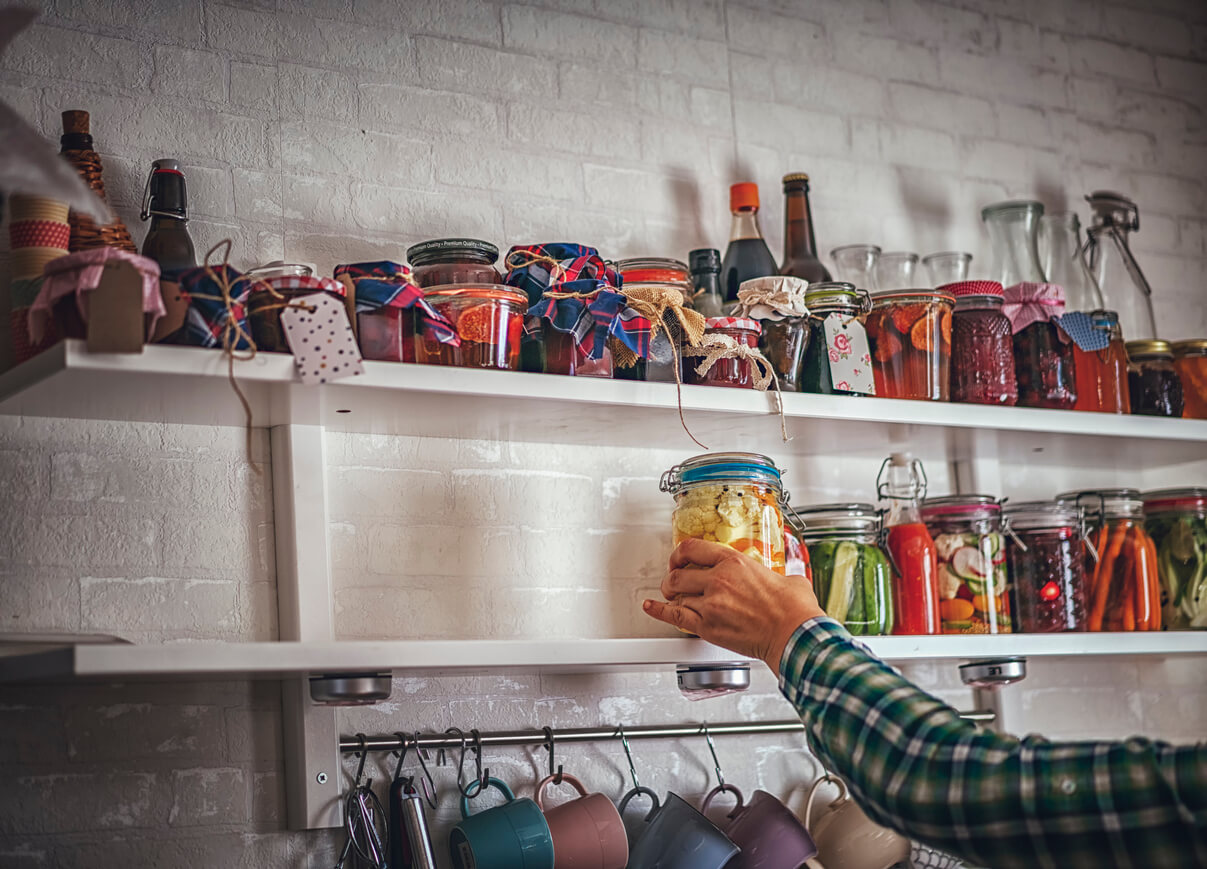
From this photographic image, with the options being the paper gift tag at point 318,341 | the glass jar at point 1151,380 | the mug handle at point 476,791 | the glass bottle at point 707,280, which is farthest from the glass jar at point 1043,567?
the paper gift tag at point 318,341

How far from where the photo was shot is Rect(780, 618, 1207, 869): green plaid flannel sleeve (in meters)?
1.04

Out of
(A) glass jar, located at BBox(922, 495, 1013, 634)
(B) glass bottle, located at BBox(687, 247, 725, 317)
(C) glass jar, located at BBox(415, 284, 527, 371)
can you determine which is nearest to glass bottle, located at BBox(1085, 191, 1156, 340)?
(A) glass jar, located at BBox(922, 495, 1013, 634)

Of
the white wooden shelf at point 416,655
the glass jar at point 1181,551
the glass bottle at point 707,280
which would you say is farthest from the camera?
the glass jar at point 1181,551

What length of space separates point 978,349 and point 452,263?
751 millimetres

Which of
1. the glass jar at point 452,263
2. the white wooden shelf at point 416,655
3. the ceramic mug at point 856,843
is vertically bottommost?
the ceramic mug at point 856,843

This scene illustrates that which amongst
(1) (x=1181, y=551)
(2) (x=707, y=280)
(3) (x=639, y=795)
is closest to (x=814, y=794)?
(3) (x=639, y=795)

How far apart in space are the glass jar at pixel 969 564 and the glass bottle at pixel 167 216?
3.41 ft

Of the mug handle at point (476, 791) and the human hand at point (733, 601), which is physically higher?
the human hand at point (733, 601)

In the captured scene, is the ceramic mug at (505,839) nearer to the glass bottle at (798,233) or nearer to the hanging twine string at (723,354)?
A: the hanging twine string at (723,354)

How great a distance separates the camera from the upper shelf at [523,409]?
4.40 ft

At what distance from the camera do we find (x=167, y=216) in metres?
1.50

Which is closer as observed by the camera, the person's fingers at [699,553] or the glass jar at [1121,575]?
the person's fingers at [699,553]

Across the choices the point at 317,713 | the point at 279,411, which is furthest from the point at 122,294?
the point at 317,713

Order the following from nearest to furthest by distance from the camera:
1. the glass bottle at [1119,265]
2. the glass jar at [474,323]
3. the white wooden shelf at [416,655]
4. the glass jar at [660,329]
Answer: the white wooden shelf at [416,655] → the glass jar at [474,323] → the glass jar at [660,329] → the glass bottle at [1119,265]
